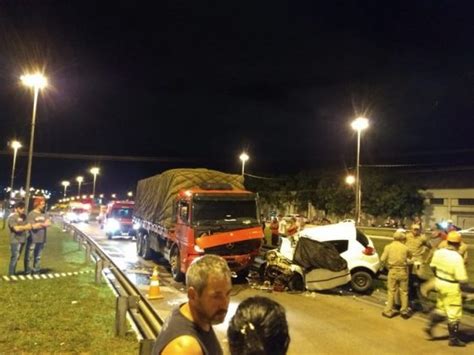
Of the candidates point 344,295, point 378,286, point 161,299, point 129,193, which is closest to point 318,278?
point 344,295

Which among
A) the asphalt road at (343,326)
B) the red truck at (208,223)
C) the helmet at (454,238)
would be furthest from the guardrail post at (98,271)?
the helmet at (454,238)

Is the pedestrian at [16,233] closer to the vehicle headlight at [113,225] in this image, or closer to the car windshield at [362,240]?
the car windshield at [362,240]

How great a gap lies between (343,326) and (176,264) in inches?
249

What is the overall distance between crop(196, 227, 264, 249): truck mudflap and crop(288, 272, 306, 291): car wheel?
164 cm

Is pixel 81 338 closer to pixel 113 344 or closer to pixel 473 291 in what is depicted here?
pixel 113 344

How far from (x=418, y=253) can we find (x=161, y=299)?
6.14 metres

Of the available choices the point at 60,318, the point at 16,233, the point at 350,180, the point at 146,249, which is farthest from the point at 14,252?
the point at 350,180

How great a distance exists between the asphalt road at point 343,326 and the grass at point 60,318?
4.53 ft

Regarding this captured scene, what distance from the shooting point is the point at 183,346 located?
2350 mm

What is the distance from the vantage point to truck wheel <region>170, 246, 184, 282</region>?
14492mm

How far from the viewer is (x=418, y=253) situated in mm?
12367

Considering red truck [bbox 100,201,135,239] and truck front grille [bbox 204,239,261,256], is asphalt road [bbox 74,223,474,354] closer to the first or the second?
truck front grille [bbox 204,239,261,256]

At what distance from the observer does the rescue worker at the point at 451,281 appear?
834cm

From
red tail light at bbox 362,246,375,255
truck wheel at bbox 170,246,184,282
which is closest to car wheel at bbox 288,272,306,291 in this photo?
red tail light at bbox 362,246,375,255
